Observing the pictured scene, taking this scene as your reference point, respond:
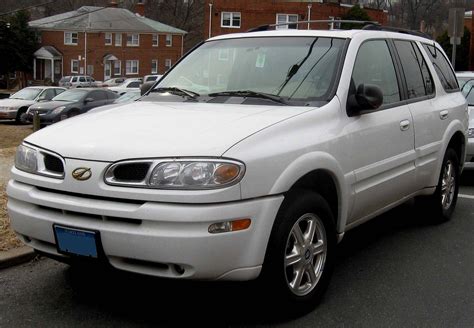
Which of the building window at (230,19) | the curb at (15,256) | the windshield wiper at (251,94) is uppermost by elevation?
the building window at (230,19)

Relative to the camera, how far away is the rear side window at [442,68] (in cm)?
590

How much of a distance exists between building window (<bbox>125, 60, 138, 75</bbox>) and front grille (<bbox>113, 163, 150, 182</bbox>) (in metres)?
61.5

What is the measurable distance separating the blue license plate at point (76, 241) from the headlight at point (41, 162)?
12.9 inches

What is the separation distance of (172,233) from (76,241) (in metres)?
0.61

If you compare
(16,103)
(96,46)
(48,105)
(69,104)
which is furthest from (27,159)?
(96,46)

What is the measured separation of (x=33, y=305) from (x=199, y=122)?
1647 mm

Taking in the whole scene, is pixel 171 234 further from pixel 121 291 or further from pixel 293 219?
pixel 121 291

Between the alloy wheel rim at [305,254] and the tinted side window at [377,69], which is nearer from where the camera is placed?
the alloy wheel rim at [305,254]

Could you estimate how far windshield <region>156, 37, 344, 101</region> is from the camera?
4.22m

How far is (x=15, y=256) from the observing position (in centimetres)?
459

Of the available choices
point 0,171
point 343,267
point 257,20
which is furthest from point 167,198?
point 257,20

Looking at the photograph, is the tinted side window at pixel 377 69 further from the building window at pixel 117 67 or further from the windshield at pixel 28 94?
the building window at pixel 117 67

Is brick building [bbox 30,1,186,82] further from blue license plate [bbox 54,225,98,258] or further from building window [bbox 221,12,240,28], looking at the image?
blue license plate [bbox 54,225,98,258]

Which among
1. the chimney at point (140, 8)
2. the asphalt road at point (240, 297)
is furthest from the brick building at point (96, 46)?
the asphalt road at point (240, 297)
